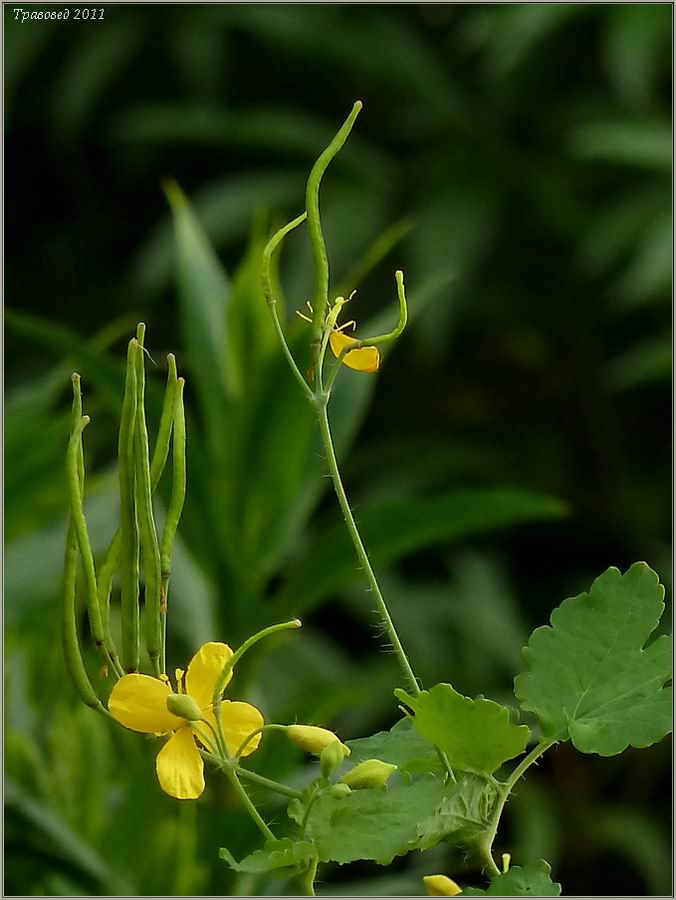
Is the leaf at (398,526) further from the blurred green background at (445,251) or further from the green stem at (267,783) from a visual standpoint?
the blurred green background at (445,251)

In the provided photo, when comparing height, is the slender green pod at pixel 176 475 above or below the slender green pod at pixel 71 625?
above

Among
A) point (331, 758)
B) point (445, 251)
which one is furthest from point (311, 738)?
point (445, 251)

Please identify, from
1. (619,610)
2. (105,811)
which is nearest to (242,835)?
(105,811)

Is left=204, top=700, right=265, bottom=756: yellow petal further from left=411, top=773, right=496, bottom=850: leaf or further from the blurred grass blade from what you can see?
the blurred grass blade

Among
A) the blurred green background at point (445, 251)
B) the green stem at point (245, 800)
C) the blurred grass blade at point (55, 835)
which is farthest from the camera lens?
the blurred green background at point (445, 251)

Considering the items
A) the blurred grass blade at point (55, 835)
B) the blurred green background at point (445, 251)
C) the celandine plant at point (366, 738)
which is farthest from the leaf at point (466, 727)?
the blurred green background at point (445, 251)

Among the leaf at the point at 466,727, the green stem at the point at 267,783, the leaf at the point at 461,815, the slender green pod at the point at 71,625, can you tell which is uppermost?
the slender green pod at the point at 71,625

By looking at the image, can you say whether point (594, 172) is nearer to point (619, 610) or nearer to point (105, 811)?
point (105, 811)

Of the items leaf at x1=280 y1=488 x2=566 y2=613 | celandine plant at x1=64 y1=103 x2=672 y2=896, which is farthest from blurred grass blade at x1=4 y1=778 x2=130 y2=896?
celandine plant at x1=64 y1=103 x2=672 y2=896
